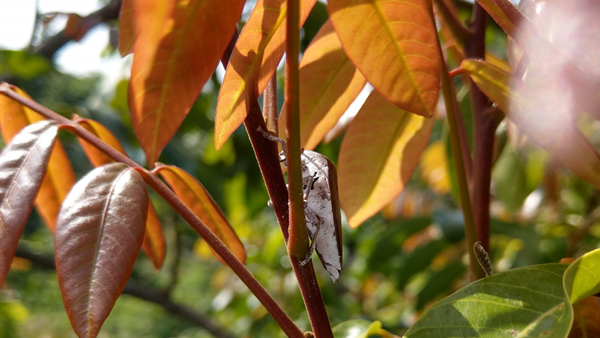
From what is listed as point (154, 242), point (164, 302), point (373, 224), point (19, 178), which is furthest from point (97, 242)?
point (373, 224)

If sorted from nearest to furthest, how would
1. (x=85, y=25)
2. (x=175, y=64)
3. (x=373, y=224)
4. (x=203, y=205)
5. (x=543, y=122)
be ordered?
(x=175, y=64) < (x=543, y=122) < (x=203, y=205) < (x=85, y=25) < (x=373, y=224)

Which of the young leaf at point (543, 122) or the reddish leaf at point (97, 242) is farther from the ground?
the young leaf at point (543, 122)

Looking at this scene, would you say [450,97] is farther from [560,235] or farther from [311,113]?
[560,235]

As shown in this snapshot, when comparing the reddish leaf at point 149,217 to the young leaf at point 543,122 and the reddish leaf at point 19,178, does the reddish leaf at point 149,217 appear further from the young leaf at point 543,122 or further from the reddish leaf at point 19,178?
the young leaf at point 543,122

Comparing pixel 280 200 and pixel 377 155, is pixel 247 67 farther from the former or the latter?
pixel 377 155

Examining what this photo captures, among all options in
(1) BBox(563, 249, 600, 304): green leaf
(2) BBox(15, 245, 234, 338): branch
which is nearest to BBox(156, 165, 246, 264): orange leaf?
(1) BBox(563, 249, 600, 304): green leaf

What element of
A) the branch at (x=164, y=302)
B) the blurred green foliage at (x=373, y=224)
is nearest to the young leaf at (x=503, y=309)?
the blurred green foliage at (x=373, y=224)
